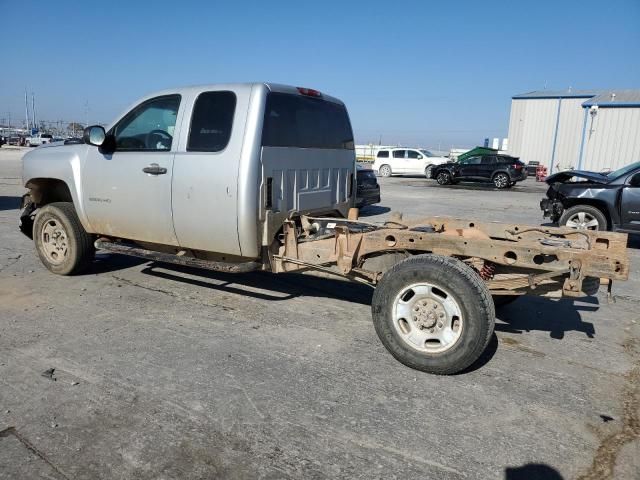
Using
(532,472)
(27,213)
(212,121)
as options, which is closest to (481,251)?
(532,472)

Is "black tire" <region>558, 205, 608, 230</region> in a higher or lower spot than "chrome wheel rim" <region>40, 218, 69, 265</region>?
higher

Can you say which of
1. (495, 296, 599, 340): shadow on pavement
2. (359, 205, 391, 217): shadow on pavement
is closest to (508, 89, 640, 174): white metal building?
(359, 205, 391, 217): shadow on pavement

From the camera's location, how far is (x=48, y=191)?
20.1ft

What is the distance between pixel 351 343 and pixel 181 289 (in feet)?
7.59

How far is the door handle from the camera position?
15.6 ft

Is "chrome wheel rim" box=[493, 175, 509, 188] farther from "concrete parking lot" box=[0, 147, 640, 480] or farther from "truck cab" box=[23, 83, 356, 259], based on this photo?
"truck cab" box=[23, 83, 356, 259]

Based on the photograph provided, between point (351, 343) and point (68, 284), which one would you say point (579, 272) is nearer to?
point (351, 343)

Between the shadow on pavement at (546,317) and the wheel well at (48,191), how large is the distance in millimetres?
5023

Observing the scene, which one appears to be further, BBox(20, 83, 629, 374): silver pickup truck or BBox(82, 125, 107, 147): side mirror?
BBox(82, 125, 107, 147): side mirror

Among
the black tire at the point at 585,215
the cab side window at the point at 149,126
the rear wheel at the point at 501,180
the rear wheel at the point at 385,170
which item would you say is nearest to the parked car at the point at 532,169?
the rear wheel at the point at 385,170

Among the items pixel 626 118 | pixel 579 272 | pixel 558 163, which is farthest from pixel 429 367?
pixel 558 163

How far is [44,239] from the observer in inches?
240

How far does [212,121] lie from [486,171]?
23.1m

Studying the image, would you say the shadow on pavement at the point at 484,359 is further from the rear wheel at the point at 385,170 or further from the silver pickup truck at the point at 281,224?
the rear wheel at the point at 385,170
